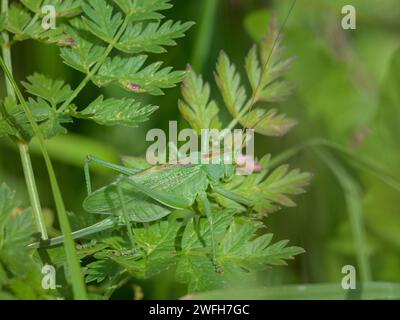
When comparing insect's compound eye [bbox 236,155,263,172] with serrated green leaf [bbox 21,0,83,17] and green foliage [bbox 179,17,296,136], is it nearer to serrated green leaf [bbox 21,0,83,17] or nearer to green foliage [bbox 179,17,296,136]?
green foliage [bbox 179,17,296,136]

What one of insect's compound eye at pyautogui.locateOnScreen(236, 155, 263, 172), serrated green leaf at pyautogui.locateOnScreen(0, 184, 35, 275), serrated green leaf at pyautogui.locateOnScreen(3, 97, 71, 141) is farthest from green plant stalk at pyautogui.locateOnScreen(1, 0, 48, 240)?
insect's compound eye at pyautogui.locateOnScreen(236, 155, 263, 172)

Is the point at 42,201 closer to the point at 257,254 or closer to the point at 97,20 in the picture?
the point at 97,20

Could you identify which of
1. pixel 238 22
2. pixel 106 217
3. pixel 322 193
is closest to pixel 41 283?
pixel 106 217

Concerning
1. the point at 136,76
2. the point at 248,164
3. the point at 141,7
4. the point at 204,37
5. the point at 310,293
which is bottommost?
the point at 310,293

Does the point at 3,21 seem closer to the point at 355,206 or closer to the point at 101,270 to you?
the point at 101,270

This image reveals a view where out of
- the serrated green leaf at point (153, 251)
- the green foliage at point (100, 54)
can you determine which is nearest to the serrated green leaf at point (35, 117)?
the green foliage at point (100, 54)

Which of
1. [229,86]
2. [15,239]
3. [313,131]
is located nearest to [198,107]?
[229,86]
